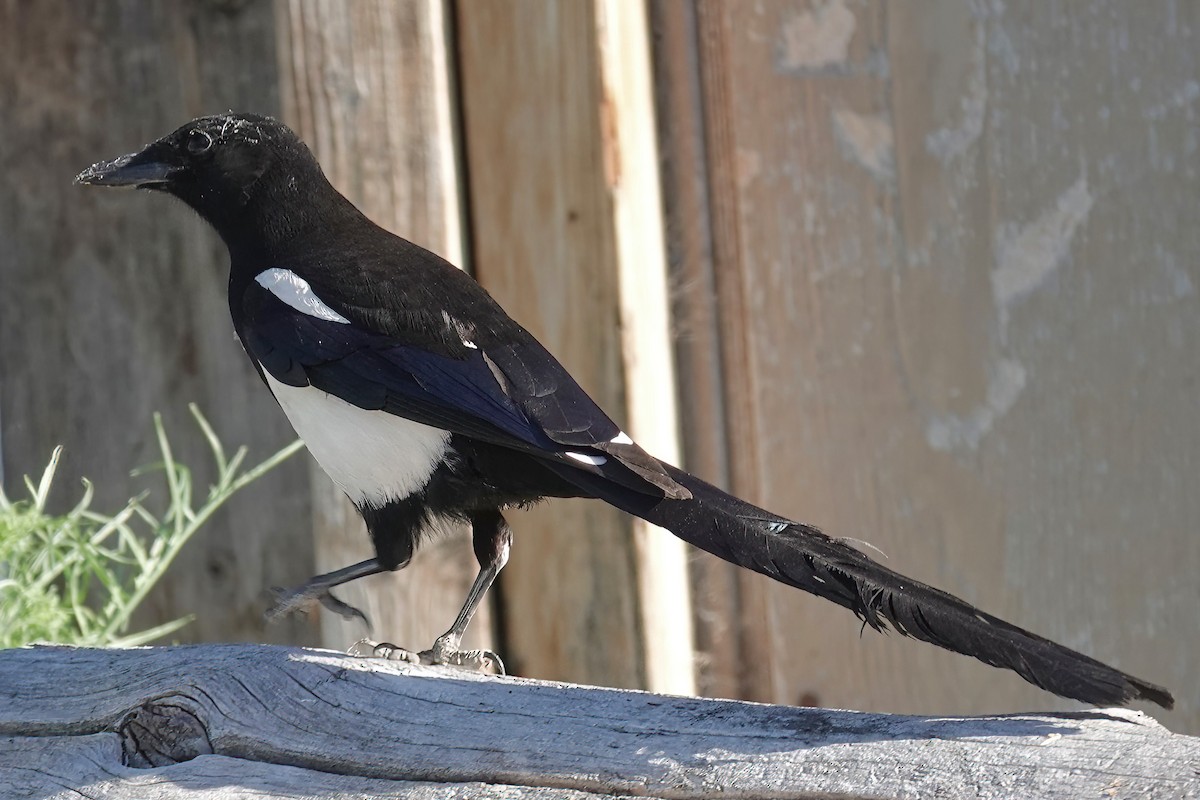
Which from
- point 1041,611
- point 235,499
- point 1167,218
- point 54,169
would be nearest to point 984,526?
point 1041,611

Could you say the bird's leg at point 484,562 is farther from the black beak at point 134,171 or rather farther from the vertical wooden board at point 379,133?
the black beak at point 134,171

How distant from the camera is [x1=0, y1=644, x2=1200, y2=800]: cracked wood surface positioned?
1315 millimetres

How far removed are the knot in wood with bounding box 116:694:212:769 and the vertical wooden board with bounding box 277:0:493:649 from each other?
89 cm

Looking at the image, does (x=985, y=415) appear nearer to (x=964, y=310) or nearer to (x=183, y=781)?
(x=964, y=310)

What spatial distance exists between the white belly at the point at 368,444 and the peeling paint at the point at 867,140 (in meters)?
0.96

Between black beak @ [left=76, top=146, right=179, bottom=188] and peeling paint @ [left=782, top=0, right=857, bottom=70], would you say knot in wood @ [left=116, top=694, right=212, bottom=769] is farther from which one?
peeling paint @ [left=782, top=0, right=857, bottom=70]

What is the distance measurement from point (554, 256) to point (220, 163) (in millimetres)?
587

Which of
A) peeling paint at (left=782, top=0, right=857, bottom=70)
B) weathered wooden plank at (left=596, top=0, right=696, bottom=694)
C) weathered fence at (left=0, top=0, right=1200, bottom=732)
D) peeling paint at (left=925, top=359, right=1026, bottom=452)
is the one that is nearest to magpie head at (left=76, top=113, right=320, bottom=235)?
weathered fence at (left=0, top=0, right=1200, bottom=732)

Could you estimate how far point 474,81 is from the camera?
8.37 ft

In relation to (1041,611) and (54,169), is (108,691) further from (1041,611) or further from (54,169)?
(1041,611)

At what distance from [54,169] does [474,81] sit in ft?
2.72

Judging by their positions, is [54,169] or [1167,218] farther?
[54,169]

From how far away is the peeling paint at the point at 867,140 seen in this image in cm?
249

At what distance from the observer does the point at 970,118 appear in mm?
2455
